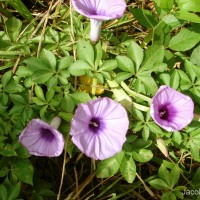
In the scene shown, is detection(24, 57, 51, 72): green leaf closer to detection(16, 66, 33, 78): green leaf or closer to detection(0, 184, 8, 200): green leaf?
detection(16, 66, 33, 78): green leaf

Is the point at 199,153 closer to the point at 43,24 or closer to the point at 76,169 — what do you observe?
the point at 76,169

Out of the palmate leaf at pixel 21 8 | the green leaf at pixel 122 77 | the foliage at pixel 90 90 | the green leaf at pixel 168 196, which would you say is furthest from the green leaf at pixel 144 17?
the green leaf at pixel 168 196

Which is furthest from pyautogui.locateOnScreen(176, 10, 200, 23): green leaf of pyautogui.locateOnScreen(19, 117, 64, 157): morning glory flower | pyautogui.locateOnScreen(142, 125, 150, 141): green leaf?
pyautogui.locateOnScreen(19, 117, 64, 157): morning glory flower

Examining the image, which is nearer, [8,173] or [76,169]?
[8,173]

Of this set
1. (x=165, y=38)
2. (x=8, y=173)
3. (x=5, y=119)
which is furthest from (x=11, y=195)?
(x=165, y=38)

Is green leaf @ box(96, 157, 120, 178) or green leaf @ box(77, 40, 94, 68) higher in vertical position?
green leaf @ box(77, 40, 94, 68)
